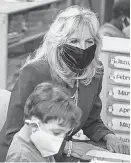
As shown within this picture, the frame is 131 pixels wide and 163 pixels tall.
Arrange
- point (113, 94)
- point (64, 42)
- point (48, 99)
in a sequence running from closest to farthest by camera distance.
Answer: point (48, 99)
point (64, 42)
point (113, 94)

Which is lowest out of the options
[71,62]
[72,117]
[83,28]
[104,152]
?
[104,152]

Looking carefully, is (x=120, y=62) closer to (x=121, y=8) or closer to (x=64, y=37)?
(x=121, y=8)

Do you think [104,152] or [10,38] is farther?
[10,38]

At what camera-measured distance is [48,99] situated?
124cm

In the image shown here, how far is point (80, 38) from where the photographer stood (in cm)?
150

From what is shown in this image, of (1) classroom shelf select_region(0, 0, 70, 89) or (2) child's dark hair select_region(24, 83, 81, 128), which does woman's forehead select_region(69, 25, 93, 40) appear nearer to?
(2) child's dark hair select_region(24, 83, 81, 128)

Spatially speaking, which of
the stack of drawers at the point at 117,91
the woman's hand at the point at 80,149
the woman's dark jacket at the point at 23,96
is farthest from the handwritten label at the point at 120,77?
the woman's hand at the point at 80,149

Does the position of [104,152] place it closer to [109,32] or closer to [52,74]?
[52,74]

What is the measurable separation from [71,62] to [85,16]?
0.55 feet

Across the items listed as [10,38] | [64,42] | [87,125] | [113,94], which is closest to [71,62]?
[64,42]

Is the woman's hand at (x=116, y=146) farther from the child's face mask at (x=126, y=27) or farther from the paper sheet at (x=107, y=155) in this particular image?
the child's face mask at (x=126, y=27)

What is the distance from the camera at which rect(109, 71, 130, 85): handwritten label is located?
2.07m

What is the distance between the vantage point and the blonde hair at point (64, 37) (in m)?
1.50

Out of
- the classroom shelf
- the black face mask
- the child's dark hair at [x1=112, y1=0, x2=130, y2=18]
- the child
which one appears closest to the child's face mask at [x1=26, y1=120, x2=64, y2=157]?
the child
